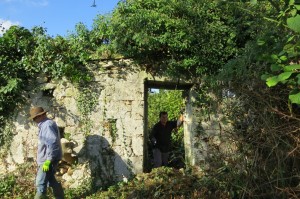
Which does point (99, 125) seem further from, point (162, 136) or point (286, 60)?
point (286, 60)

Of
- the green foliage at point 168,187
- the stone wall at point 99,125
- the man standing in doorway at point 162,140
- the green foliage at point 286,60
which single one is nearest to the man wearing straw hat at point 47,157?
the green foliage at point 168,187

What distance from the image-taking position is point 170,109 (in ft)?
36.2

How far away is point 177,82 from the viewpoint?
707 cm

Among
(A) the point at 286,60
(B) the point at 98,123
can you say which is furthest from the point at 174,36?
(A) the point at 286,60

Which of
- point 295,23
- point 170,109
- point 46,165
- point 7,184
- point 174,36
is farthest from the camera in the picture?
point 170,109

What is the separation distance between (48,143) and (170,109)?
575 centimetres

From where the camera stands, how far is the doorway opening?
737 cm

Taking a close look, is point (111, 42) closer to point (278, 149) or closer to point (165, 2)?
point (165, 2)

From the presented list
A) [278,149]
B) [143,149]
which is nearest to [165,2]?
[143,149]

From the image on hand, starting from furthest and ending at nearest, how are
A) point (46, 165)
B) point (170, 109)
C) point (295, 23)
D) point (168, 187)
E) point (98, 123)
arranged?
point (170, 109)
point (98, 123)
point (168, 187)
point (46, 165)
point (295, 23)

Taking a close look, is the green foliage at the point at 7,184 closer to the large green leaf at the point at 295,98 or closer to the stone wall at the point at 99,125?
the stone wall at the point at 99,125

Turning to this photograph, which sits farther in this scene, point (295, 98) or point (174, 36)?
point (174, 36)

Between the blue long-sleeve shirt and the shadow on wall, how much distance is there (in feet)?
3.56

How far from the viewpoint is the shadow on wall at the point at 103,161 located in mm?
6785
